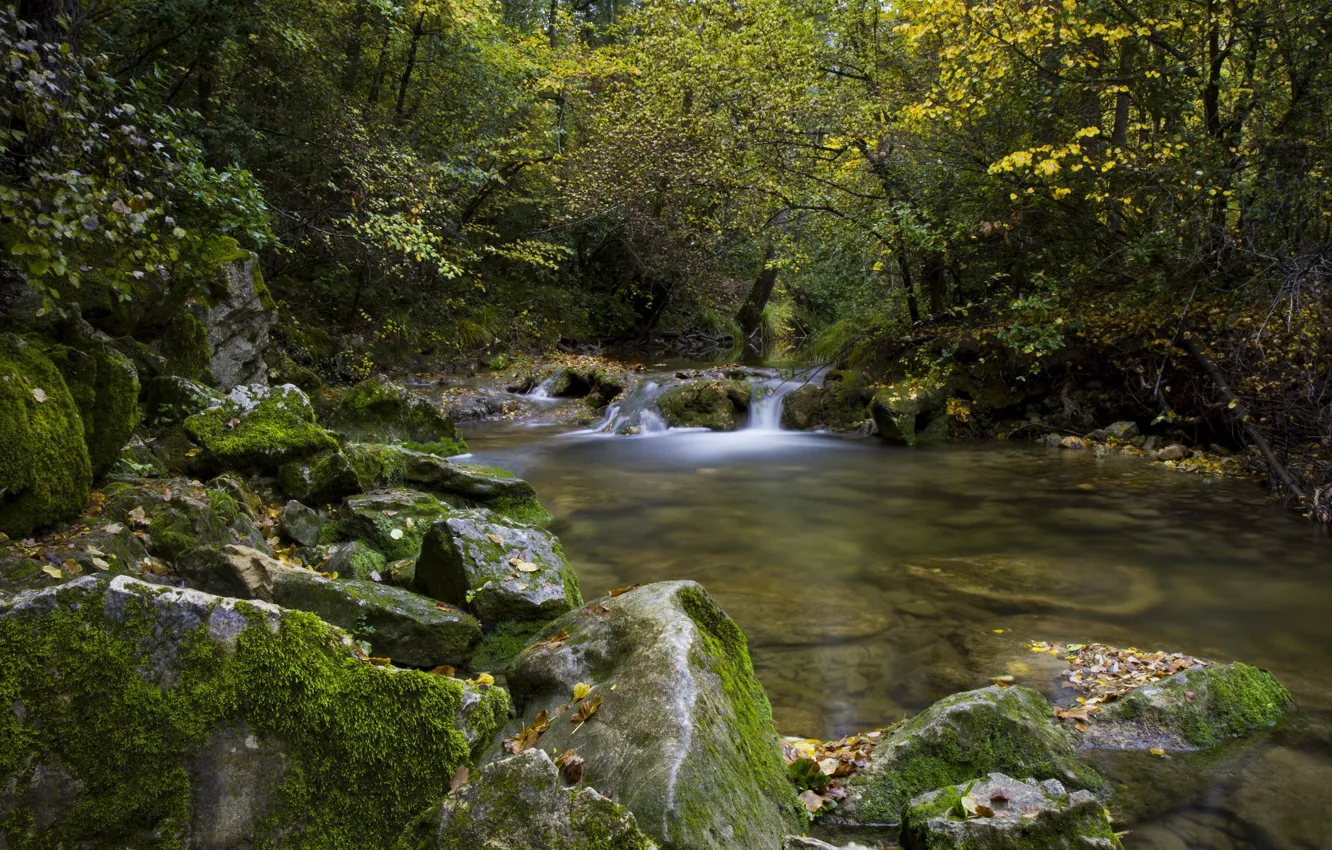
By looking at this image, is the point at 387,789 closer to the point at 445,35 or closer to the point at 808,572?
the point at 808,572

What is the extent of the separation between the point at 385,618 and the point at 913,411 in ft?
37.7

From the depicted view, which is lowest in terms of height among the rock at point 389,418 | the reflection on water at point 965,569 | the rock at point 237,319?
the reflection on water at point 965,569

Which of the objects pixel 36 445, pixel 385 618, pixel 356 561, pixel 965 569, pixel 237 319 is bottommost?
pixel 965 569

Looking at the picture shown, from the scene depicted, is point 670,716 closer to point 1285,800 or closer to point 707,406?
point 1285,800

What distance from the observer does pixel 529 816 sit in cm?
197

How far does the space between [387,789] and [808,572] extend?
554 centimetres

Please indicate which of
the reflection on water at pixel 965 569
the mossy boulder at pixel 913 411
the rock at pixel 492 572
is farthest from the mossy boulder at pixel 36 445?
the mossy boulder at pixel 913 411

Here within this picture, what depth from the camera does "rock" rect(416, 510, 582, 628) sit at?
15.8 feet

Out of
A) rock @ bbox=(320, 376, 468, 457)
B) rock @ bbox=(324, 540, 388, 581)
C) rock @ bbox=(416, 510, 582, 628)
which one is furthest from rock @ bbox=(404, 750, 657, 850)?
rock @ bbox=(320, 376, 468, 457)

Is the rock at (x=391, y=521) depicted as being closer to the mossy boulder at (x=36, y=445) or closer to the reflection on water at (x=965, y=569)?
the reflection on water at (x=965, y=569)

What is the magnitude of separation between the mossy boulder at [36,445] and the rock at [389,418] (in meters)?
6.30

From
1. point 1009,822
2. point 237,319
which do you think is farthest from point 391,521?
point 237,319

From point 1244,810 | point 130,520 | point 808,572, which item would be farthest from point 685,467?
point 1244,810

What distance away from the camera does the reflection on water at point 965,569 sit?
15.4ft
